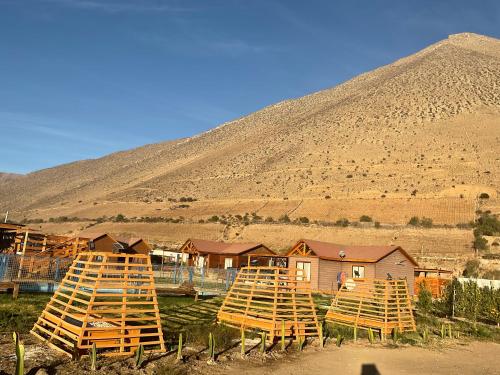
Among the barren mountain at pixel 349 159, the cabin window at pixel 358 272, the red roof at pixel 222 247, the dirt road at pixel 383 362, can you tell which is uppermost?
the barren mountain at pixel 349 159

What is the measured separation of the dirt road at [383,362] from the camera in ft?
34.4

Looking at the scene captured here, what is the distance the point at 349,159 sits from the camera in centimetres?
8288

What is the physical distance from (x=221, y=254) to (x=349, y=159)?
45.7 meters

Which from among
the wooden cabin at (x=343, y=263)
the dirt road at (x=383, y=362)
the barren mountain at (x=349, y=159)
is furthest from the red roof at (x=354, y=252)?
the barren mountain at (x=349, y=159)

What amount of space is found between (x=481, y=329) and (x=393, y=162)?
6089cm

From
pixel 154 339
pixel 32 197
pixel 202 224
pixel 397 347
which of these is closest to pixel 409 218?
pixel 202 224

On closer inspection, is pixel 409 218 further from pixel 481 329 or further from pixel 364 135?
pixel 481 329

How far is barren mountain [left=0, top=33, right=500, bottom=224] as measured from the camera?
6750cm

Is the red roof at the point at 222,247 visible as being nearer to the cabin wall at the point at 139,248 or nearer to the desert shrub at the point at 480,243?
the cabin wall at the point at 139,248

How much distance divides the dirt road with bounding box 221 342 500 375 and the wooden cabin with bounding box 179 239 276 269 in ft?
94.1

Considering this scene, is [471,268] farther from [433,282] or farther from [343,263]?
[343,263]

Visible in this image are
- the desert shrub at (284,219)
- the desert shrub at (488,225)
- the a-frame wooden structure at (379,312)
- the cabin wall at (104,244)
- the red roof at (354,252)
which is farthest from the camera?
the desert shrub at (284,219)

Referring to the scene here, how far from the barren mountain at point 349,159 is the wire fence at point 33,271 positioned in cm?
4564

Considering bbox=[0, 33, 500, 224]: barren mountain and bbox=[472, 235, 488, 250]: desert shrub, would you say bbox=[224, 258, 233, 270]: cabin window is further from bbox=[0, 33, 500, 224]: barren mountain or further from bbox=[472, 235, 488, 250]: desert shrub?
bbox=[472, 235, 488, 250]: desert shrub
